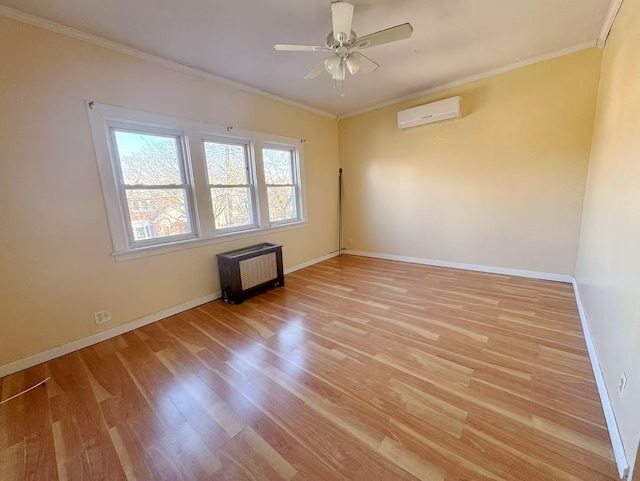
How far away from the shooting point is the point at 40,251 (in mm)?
2066

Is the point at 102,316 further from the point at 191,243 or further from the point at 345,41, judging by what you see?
the point at 345,41

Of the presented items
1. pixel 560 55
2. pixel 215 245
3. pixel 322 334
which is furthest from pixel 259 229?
pixel 560 55

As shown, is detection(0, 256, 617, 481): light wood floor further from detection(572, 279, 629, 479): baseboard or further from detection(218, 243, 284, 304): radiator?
detection(218, 243, 284, 304): radiator

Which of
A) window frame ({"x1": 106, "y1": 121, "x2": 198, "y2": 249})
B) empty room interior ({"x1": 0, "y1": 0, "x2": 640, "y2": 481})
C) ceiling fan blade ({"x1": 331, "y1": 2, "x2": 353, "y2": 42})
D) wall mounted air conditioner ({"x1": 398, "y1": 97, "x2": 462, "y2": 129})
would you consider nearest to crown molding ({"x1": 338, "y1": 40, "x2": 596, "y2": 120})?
empty room interior ({"x1": 0, "y1": 0, "x2": 640, "y2": 481})

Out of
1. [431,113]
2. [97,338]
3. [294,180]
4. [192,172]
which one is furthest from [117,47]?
[431,113]

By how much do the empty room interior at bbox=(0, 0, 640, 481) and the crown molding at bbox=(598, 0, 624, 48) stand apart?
0.03 meters

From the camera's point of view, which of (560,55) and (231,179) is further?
(231,179)

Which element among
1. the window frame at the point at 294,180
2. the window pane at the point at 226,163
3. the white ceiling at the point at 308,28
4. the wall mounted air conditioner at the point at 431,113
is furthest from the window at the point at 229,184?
the wall mounted air conditioner at the point at 431,113

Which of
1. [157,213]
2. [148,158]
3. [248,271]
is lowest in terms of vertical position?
[248,271]

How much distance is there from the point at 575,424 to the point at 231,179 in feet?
12.1

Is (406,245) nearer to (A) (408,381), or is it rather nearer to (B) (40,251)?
(A) (408,381)

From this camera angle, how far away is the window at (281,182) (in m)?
3.87

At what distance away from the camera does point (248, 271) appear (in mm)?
3176

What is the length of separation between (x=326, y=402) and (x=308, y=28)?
9.64 feet
